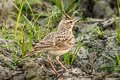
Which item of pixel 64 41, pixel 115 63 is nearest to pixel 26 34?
pixel 64 41

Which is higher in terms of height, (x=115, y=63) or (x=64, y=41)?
(x=64, y=41)

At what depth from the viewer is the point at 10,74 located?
5.71m

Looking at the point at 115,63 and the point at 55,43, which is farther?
the point at 115,63

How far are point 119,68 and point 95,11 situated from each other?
4469 mm

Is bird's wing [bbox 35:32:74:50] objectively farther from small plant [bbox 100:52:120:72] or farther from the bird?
small plant [bbox 100:52:120:72]

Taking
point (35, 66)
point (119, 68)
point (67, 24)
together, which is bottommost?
point (119, 68)

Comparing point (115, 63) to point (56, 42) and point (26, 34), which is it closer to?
point (56, 42)

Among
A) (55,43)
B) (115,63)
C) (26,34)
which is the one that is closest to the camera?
(55,43)

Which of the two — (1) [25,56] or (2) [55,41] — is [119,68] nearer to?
(2) [55,41]

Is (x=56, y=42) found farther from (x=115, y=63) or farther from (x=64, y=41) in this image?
(x=115, y=63)

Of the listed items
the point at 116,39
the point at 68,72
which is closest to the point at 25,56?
the point at 68,72

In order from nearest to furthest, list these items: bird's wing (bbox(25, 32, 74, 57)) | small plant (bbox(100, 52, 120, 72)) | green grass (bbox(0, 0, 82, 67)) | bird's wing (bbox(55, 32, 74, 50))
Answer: bird's wing (bbox(25, 32, 74, 57)), bird's wing (bbox(55, 32, 74, 50)), small plant (bbox(100, 52, 120, 72)), green grass (bbox(0, 0, 82, 67))

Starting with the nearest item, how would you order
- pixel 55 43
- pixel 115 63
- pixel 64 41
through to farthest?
pixel 55 43
pixel 64 41
pixel 115 63

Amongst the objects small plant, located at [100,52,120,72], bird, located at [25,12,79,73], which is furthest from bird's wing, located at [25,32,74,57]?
small plant, located at [100,52,120,72]
